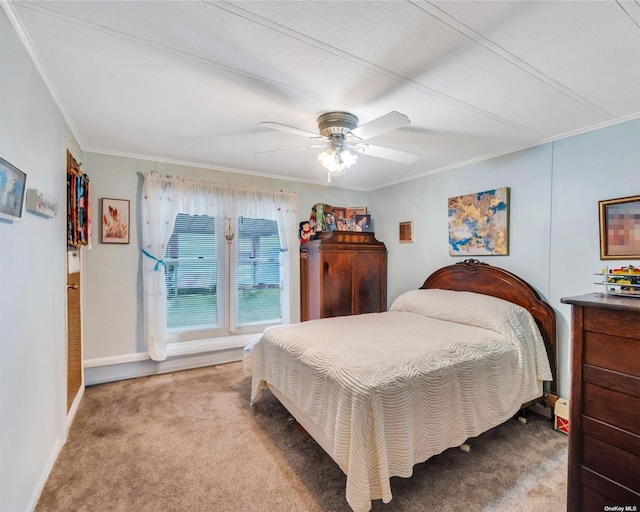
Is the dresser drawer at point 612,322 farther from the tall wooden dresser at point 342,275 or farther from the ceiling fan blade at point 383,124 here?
the tall wooden dresser at point 342,275

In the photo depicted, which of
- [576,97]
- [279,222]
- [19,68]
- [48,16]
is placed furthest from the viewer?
[279,222]

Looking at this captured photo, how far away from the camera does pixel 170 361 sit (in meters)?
3.36

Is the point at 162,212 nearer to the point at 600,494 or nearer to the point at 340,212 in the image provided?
the point at 340,212

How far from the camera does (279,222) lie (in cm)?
388

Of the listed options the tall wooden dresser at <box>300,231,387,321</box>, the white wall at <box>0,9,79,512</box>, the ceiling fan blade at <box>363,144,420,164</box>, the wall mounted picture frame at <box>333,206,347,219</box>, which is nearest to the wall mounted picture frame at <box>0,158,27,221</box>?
the white wall at <box>0,9,79,512</box>

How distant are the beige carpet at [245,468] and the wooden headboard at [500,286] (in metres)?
0.69

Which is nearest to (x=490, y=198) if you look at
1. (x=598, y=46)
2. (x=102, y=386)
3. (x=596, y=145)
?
(x=596, y=145)

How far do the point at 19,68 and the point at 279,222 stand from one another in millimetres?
2679

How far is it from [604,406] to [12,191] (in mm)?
2761

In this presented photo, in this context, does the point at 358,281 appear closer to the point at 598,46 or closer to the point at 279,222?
the point at 279,222

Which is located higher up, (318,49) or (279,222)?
(318,49)

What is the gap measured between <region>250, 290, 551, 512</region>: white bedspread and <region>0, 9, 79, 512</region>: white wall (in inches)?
53.0

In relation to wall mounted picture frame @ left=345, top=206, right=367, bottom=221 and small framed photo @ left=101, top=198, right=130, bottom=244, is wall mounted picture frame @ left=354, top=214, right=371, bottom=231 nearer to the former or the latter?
wall mounted picture frame @ left=345, top=206, right=367, bottom=221

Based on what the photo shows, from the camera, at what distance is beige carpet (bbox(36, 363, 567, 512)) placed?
62.4 inches
